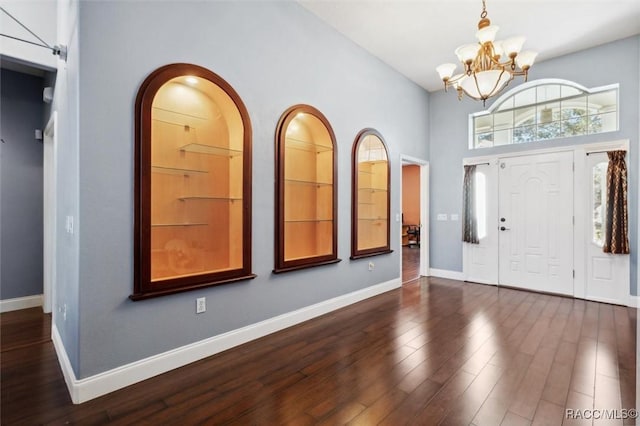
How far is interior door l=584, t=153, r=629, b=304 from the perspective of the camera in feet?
14.2

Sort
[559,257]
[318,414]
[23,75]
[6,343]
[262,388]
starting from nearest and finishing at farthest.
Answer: [318,414]
[262,388]
[6,343]
[23,75]
[559,257]

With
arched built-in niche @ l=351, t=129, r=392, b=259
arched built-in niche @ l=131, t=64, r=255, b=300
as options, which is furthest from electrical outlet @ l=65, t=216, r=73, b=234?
arched built-in niche @ l=351, t=129, r=392, b=259

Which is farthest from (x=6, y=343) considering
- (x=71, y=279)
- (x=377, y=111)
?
(x=377, y=111)

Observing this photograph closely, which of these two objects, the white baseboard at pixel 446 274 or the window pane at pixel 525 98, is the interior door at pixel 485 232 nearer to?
the white baseboard at pixel 446 274

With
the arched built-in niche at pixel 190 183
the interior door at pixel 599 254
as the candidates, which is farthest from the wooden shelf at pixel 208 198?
the interior door at pixel 599 254

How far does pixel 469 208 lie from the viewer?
5.59 meters

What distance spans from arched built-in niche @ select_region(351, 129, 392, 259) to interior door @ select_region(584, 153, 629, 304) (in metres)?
2.83

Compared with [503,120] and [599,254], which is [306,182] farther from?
[599,254]

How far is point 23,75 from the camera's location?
419 cm

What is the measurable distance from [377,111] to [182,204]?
10.8 ft

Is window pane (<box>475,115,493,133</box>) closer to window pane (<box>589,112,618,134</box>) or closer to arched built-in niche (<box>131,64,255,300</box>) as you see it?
window pane (<box>589,112,618,134</box>)

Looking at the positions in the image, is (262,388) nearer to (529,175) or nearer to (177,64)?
(177,64)

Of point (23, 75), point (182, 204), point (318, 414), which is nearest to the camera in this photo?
point (318, 414)

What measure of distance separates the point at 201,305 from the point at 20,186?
3464 mm
